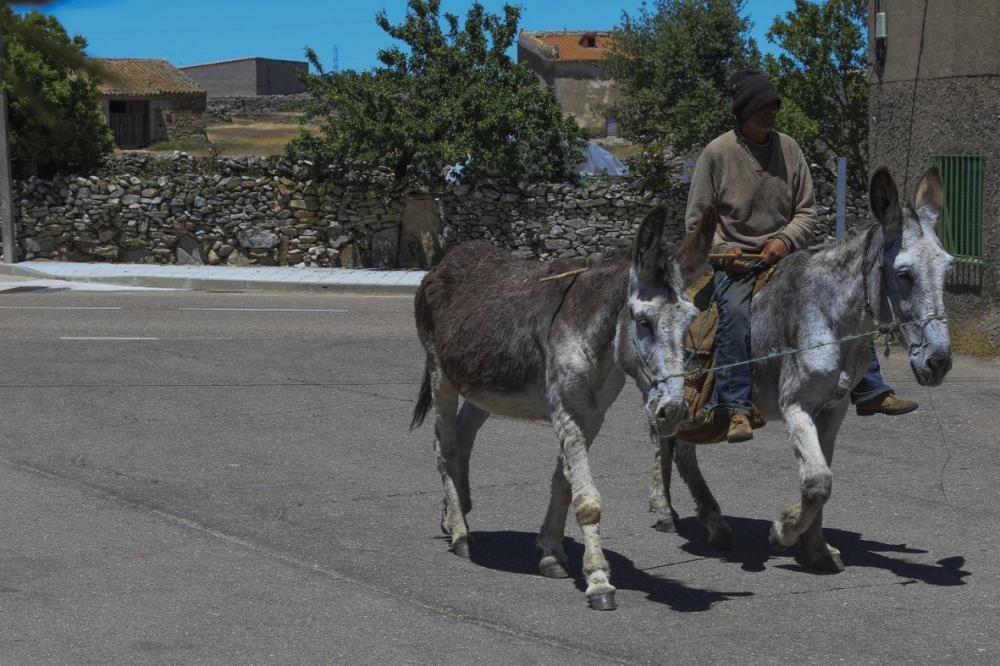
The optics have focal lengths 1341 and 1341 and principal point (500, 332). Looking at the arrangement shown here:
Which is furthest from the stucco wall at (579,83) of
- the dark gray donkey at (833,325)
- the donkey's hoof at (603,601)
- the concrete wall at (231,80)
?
the donkey's hoof at (603,601)

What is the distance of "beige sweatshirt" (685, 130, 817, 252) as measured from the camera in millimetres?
6930

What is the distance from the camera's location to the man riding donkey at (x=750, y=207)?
6.70 meters

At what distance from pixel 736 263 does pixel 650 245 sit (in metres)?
1.27

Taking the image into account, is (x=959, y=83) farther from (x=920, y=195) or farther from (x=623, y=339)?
(x=623, y=339)

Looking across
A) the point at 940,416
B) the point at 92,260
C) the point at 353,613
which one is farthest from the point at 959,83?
the point at 92,260

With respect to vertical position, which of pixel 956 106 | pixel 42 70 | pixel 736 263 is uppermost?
pixel 956 106

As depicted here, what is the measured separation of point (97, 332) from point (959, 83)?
9799mm

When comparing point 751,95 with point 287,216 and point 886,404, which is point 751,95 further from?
point 287,216

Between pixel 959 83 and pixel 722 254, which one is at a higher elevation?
pixel 959 83

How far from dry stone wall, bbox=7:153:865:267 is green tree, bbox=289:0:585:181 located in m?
0.64

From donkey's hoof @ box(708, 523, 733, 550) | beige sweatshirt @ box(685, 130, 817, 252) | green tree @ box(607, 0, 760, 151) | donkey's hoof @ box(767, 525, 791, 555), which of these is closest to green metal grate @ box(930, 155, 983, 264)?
beige sweatshirt @ box(685, 130, 817, 252)

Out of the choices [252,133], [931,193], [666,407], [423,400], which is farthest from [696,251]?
[252,133]

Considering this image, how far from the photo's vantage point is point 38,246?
25.2m

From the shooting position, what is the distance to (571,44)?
67.7 m
